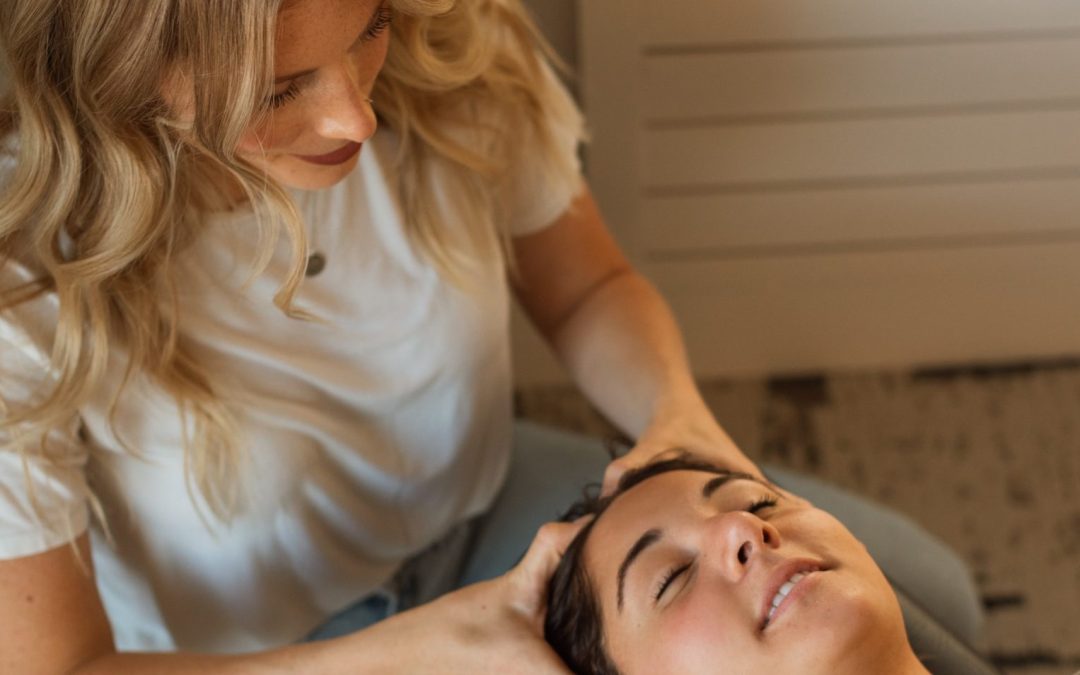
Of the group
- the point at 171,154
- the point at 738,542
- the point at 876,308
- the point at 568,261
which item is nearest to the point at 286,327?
the point at 171,154

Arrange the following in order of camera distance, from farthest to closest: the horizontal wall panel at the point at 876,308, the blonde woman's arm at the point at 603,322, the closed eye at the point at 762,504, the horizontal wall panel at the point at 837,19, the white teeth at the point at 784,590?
the horizontal wall panel at the point at 876,308 → the horizontal wall panel at the point at 837,19 → the blonde woman's arm at the point at 603,322 → the closed eye at the point at 762,504 → the white teeth at the point at 784,590

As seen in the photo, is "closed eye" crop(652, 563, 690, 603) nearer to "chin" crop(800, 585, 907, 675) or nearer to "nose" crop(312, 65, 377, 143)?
"chin" crop(800, 585, 907, 675)

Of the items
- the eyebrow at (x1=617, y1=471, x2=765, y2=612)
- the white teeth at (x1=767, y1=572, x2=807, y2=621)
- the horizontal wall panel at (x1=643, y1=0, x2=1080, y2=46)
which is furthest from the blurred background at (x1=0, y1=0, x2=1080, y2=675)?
the white teeth at (x1=767, y1=572, x2=807, y2=621)

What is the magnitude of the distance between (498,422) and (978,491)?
3.60 ft

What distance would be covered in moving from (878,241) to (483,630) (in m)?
1.32

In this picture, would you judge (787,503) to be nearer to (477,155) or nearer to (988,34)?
(477,155)

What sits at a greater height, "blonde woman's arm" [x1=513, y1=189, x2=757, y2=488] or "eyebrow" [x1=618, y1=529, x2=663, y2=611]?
"blonde woman's arm" [x1=513, y1=189, x2=757, y2=488]

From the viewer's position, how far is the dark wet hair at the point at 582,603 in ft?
3.48

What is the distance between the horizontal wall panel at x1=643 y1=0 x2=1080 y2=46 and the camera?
6.01ft

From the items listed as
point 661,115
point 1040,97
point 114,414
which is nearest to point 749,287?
point 661,115

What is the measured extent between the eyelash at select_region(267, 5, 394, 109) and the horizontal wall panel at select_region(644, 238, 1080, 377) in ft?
3.99

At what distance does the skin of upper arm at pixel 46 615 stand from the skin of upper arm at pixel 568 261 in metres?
0.55

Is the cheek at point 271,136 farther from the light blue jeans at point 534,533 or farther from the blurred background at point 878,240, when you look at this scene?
the blurred background at point 878,240

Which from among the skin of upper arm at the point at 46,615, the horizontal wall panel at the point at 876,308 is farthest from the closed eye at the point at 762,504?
the horizontal wall panel at the point at 876,308
